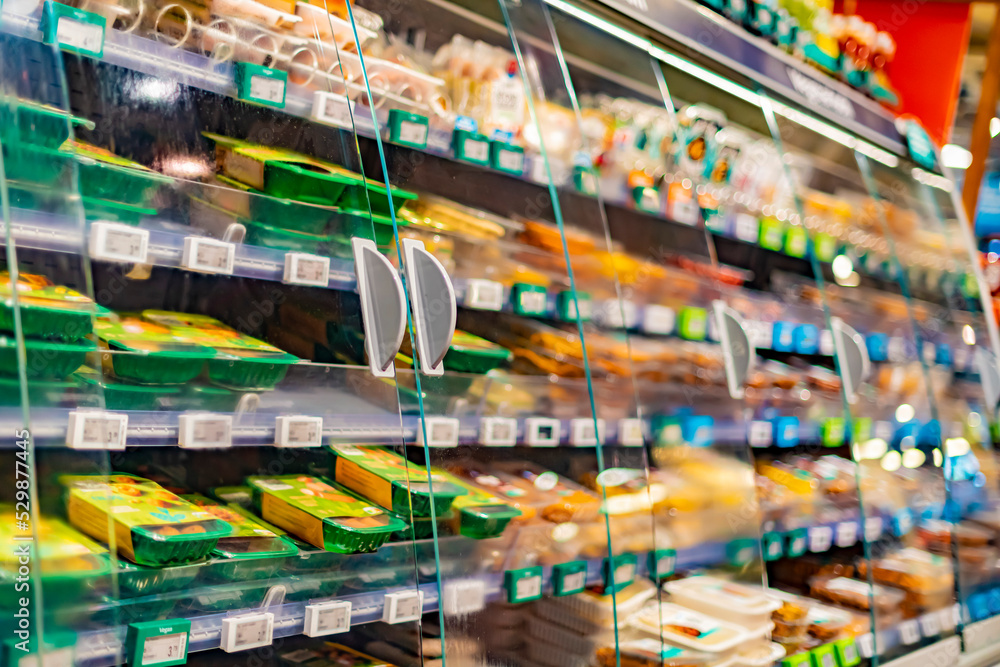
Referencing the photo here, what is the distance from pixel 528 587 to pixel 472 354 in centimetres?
56

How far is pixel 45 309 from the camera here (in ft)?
3.96

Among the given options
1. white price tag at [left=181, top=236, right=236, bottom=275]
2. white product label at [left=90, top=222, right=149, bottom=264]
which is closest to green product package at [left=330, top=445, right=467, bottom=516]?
white price tag at [left=181, top=236, right=236, bottom=275]

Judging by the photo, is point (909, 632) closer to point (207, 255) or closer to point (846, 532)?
point (846, 532)

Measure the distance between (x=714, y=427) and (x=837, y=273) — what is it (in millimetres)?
1482

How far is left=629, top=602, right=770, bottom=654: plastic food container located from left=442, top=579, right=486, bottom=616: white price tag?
558mm

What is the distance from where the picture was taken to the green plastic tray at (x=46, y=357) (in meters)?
1.12

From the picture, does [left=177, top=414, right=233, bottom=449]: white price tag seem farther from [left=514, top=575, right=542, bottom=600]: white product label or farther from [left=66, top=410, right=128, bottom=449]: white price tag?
[left=514, top=575, right=542, bottom=600]: white product label

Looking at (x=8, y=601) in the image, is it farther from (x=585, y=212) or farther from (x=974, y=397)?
(x=974, y=397)

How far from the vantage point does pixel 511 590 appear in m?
1.82

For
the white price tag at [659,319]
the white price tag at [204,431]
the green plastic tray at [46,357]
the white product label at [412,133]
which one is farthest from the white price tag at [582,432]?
the green plastic tray at [46,357]

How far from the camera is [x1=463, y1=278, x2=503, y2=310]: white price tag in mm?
2043

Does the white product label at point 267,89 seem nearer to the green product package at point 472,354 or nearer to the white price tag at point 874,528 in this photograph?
the green product package at point 472,354

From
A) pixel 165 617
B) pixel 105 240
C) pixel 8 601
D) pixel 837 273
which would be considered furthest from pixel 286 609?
pixel 837 273

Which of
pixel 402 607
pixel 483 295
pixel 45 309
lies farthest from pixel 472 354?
pixel 45 309
